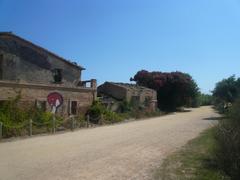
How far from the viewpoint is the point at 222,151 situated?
10.1 m

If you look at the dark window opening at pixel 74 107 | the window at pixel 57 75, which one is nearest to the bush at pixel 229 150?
the dark window opening at pixel 74 107

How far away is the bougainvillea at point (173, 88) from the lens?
2165 inches

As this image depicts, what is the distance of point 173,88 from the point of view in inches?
2180

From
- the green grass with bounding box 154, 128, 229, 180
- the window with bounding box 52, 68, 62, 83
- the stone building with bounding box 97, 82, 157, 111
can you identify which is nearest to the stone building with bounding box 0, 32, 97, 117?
the window with bounding box 52, 68, 62, 83

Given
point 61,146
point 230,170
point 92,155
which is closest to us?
point 230,170

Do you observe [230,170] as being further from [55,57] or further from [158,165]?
[55,57]

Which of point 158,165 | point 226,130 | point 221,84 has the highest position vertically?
point 221,84

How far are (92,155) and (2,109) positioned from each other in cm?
1012

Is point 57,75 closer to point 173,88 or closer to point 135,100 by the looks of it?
point 135,100

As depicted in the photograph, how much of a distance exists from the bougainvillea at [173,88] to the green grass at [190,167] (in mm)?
40099

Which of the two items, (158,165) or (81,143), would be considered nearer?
(158,165)

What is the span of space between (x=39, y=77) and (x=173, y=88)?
1155 inches

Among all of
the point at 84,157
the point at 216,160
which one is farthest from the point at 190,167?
the point at 84,157

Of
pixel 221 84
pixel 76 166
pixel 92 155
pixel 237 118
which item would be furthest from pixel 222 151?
pixel 221 84
